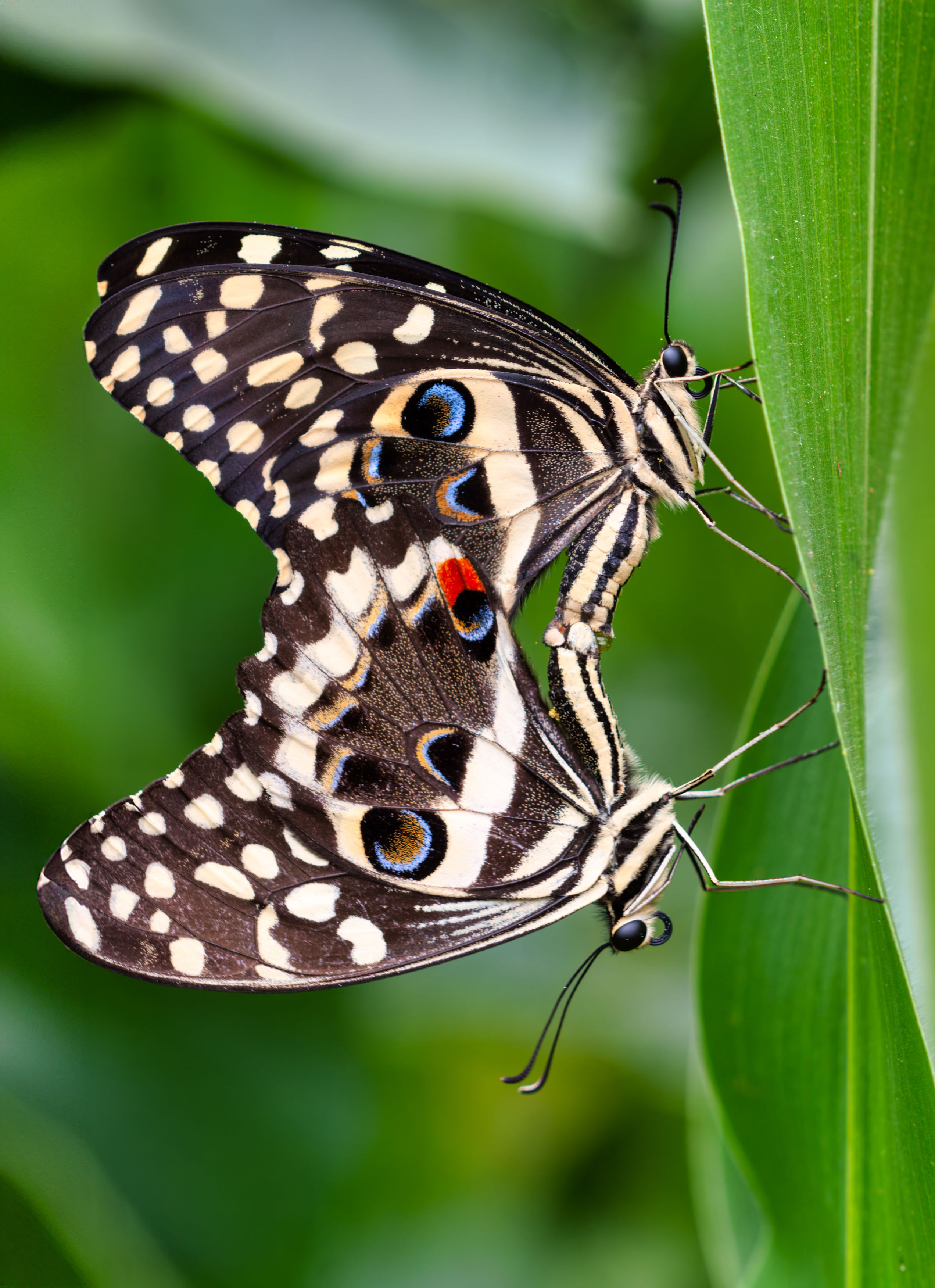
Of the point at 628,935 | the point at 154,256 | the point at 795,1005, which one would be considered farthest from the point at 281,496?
the point at 795,1005

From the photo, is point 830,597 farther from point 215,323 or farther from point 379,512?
point 215,323

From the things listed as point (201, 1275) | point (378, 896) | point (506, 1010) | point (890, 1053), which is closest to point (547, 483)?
point (378, 896)

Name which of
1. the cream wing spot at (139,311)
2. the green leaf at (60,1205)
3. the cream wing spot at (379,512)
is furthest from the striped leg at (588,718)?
the green leaf at (60,1205)

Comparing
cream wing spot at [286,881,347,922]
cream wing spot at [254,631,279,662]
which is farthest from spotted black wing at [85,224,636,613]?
cream wing spot at [286,881,347,922]

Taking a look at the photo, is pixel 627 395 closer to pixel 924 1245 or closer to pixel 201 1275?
pixel 924 1245

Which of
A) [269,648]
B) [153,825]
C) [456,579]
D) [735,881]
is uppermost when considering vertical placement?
[456,579]

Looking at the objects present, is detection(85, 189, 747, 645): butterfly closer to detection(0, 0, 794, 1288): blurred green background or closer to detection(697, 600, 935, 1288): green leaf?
detection(697, 600, 935, 1288): green leaf
